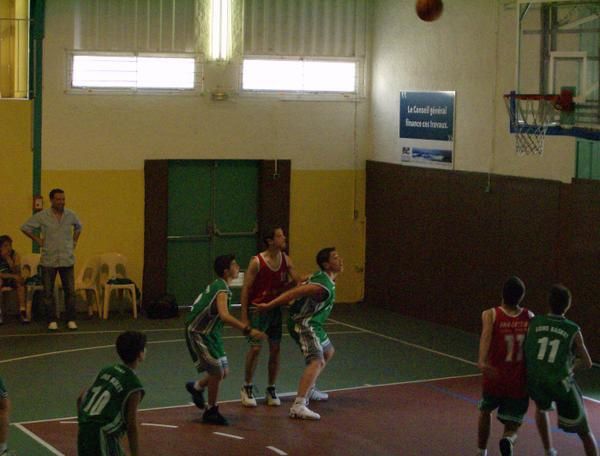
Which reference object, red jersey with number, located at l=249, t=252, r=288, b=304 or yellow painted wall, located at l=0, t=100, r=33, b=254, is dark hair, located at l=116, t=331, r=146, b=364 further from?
yellow painted wall, located at l=0, t=100, r=33, b=254

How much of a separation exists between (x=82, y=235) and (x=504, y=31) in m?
6.83

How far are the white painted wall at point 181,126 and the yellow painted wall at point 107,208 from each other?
17 centimetres

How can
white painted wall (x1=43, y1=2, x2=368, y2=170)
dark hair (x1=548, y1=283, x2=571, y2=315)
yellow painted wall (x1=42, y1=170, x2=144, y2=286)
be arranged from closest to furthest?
dark hair (x1=548, y1=283, x2=571, y2=315) < white painted wall (x1=43, y1=2, x2=368, y2=170) < yellow painted wall (x1=42, y1=170, x2=144, y2=286)

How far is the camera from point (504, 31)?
1577 centimetres

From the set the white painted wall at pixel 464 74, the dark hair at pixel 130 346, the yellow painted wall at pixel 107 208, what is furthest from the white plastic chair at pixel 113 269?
the dark hair at pixel 130 346

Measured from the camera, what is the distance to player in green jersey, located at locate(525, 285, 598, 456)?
29.3 feet

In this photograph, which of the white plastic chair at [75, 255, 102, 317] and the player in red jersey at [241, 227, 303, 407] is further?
the white plastic chair at [75, 255, 102, 317]

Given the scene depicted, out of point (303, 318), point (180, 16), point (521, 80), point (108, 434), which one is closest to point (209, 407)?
point (303, 318)

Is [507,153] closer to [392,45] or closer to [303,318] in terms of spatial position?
[392,45]

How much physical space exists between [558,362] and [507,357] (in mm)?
393

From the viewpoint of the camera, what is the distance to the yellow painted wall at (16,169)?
55.2 ft

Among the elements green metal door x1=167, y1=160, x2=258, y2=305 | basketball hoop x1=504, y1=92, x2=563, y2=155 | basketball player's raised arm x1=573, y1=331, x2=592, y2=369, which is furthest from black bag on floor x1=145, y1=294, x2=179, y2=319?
basketball player's raised arm x1=573, y1=331, x2=592, y2=369

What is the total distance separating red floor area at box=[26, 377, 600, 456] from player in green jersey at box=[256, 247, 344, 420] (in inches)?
12.0

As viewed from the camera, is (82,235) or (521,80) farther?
(82,235)
